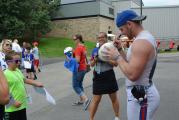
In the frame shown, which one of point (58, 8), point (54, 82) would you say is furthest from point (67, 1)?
point (54, 82)

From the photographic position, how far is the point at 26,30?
1569 inches

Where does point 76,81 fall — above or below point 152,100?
below

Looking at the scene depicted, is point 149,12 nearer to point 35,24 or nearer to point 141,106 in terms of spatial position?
point 35,24

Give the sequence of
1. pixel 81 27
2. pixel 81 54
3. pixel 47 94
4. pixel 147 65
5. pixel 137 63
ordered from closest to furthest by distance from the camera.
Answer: pixel 137 63 → pixel 147 65 → pixel 47 94 → pixel 81 54 → pixel 81 27

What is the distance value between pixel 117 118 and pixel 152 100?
148 inches

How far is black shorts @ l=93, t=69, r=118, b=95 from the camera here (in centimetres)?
781

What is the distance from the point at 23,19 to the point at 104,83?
107 ft

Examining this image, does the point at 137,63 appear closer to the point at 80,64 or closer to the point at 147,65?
the point at 147,65

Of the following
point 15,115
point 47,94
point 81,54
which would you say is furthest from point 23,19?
point 47,94

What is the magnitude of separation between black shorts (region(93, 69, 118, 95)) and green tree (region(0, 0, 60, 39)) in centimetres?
2998

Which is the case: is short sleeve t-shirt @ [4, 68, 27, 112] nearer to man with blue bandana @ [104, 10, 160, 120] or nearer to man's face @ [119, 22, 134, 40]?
man with blue bandana @ [104, 10, 160, 120]

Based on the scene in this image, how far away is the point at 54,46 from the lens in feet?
136

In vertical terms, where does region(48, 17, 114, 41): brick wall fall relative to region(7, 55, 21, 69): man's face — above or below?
below

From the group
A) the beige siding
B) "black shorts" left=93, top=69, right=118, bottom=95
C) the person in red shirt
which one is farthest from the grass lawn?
"black shorts" left=93, top=69, right=118, bottom=95
